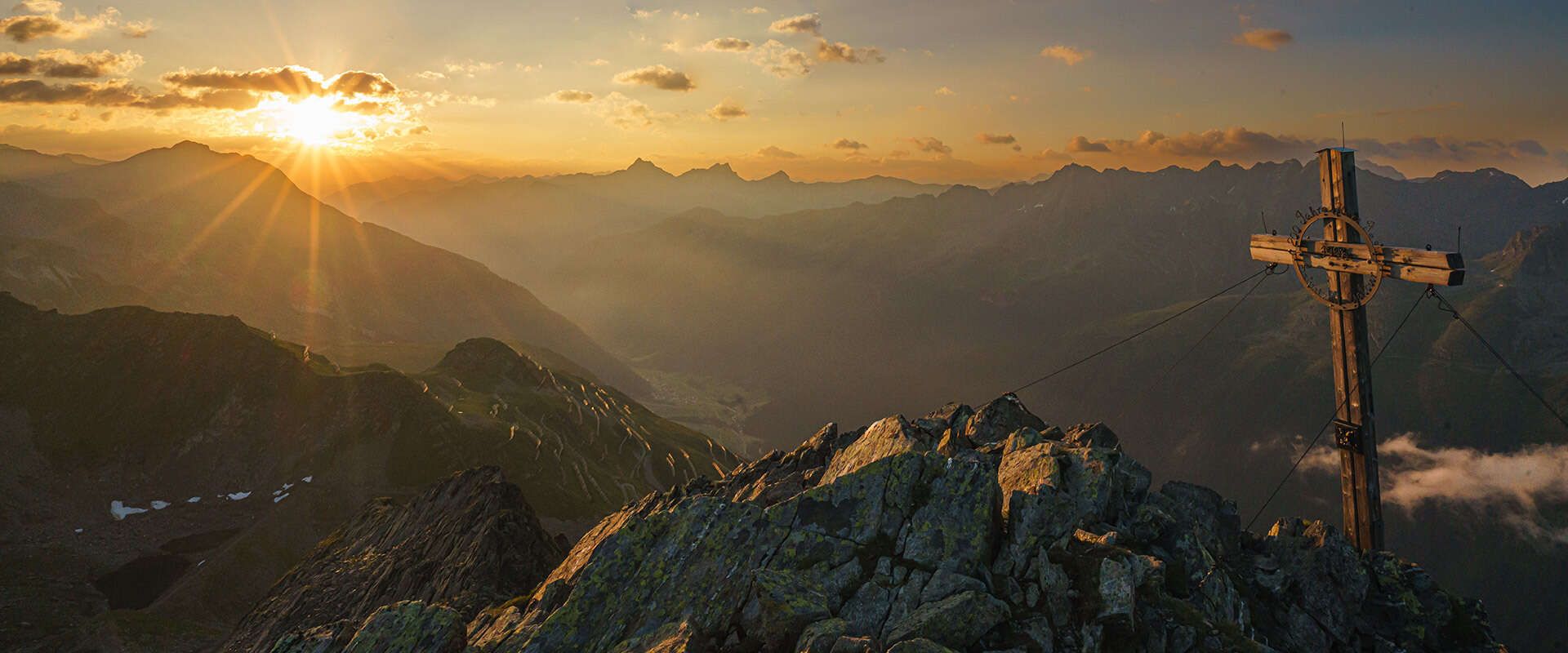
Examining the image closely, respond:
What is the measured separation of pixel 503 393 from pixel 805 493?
184003 mm

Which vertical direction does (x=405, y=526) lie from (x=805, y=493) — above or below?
below

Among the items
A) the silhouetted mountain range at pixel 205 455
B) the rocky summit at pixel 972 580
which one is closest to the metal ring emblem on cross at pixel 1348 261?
the rocky summit at pixel 972 580

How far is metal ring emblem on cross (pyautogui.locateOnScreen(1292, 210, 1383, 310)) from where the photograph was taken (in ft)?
88.3

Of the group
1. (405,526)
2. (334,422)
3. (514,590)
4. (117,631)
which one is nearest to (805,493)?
(514,590)

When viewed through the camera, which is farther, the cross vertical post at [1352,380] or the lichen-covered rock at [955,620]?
the cross vertical post at [1352,380]

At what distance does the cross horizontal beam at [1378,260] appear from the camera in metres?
24.8

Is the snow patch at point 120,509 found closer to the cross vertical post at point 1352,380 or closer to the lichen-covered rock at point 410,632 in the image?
the lichen-covered rock at point 410,632

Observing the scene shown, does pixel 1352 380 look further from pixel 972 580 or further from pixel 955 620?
pixel 955 620

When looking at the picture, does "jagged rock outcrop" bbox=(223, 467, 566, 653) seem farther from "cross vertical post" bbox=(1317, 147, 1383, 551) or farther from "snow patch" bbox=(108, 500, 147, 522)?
"snow patch" bbox=(108, 500, 147, 522)

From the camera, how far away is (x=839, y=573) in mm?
22953

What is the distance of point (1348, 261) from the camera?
27.8 metres

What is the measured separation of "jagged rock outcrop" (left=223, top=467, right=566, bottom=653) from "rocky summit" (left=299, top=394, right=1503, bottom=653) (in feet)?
62.8

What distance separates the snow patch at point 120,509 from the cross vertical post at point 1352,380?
169m

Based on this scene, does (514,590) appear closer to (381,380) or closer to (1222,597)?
(1222,597)
